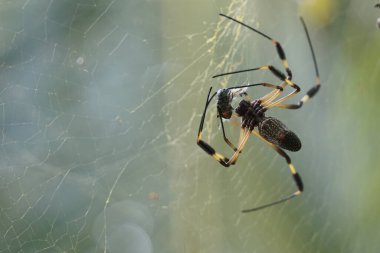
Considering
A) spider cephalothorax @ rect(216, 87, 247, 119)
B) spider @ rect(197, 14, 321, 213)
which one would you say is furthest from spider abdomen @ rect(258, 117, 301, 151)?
spider cephalothorax @ rect(216, 87, 247, 119)

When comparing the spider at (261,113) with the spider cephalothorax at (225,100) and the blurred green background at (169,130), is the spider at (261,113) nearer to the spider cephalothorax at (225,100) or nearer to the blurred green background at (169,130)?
the spider cephalothorax at (225,100)

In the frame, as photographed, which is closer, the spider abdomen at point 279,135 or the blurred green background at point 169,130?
the blurred green background at point 169,130

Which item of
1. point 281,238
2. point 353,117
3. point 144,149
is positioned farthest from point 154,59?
point 353,117

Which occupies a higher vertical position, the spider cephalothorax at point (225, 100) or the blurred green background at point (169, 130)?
the spider cephalothorax at point (225, 100)

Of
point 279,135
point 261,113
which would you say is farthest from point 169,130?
point 279,135

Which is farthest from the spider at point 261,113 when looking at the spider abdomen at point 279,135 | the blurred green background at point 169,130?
the blurred green background at point 169,130
